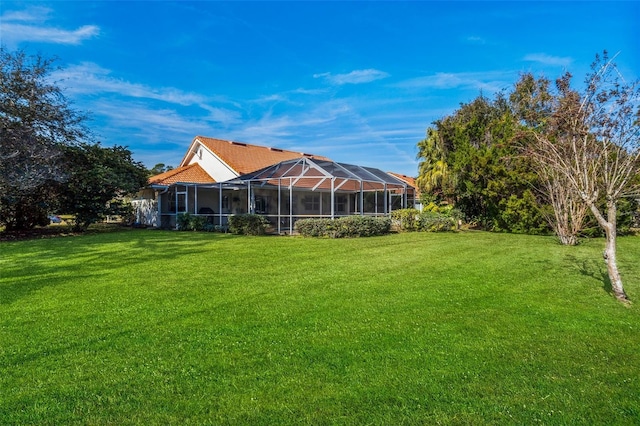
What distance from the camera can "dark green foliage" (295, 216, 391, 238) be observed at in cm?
1581

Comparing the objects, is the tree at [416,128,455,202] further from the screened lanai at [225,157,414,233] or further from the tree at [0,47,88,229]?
the tree at [0,47,88,229]

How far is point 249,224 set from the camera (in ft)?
56.7

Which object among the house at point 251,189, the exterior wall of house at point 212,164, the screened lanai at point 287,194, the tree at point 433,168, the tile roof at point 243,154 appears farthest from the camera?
the tile roof at point 243,154

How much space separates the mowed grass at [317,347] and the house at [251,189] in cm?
1131

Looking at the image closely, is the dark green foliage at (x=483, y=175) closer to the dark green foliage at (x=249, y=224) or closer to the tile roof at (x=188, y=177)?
the dark green foliage at (x=249, y=224)

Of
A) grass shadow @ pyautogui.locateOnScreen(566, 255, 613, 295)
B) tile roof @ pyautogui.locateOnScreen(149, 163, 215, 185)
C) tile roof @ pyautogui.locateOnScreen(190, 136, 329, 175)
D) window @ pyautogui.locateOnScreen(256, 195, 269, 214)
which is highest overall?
tile roof @ pyautogui.locateOnScreen(190, 136, 329, 175)

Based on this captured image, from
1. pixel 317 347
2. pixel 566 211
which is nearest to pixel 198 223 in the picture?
pixel 317 347

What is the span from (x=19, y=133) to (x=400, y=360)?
19739mm

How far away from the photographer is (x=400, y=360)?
3.58 m

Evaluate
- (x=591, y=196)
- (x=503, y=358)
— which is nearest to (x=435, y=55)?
(x=591, y=196)

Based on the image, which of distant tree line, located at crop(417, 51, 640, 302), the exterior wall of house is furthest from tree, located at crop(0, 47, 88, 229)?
distant tree line, located at crop(417, 51, 640, 302)

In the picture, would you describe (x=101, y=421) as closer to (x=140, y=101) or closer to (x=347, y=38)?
(x=347, y=38)

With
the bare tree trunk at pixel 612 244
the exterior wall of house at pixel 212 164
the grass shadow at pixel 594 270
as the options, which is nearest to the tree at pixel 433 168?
the grass shadow at pixel 594 270

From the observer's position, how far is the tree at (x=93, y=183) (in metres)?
19.2
